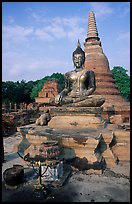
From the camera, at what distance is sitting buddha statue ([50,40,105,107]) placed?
259 inches

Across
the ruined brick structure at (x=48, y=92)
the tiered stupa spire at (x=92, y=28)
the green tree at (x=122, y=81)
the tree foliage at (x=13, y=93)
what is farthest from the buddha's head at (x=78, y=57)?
the tree foliage at (x=13, y=93)

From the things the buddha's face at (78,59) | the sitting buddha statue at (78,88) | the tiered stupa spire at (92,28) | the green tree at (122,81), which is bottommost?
the sitting buddha statue at (78,88)

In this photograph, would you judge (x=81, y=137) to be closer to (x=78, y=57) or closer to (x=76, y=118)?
(x=76, y=118)

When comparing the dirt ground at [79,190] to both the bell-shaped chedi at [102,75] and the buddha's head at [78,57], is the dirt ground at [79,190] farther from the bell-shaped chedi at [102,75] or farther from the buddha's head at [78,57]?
the bell-shaped chedi at [102,75]

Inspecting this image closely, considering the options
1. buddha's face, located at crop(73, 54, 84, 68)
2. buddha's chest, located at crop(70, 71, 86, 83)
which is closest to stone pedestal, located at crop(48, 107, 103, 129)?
buddha's chest, located at crop(70, 71, 86, 83)

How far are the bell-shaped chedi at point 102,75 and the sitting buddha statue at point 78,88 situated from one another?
7.06 m

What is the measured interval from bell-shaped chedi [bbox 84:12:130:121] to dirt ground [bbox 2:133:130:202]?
997cm

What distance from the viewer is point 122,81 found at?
32.2m

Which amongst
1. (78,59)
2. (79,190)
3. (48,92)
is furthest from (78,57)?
(48,92)

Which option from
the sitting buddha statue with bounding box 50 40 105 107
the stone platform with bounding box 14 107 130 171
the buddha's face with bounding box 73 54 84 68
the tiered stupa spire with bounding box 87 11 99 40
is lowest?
the stone platform with bounding box 14 107 130 171

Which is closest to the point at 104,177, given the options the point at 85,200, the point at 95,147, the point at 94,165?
the point at 94,165

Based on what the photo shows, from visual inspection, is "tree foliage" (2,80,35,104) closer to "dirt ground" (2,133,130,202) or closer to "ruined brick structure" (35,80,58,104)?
"ruined brick structure" (35,80,58,104)

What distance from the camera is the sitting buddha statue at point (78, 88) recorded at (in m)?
6.57

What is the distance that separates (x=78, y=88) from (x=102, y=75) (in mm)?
9865
